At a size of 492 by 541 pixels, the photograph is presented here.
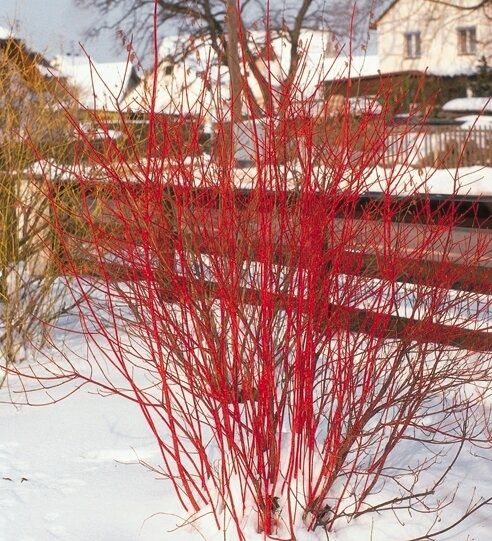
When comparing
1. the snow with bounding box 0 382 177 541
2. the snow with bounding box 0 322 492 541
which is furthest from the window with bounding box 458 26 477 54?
the snow with bounding box 0 322 492 541

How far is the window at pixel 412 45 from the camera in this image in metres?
→ 38.1

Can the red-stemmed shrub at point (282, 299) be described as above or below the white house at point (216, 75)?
below

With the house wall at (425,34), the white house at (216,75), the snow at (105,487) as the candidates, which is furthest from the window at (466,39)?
the snow at (105,487)

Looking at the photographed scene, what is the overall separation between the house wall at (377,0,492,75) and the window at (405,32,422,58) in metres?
0.17

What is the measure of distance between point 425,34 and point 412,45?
4.65 metres

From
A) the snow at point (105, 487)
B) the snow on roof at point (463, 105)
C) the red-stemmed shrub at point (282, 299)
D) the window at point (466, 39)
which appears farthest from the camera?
the window at point (466, 39)

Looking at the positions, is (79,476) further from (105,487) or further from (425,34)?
(425,34)

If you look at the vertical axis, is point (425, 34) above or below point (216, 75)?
above

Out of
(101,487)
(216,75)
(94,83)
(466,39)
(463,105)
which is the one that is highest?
(466,39)

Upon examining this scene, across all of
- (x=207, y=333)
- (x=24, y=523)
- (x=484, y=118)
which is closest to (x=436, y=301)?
(x=207, y=333)

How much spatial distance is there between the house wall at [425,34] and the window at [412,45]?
17 centimetres

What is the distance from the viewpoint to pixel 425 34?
3488 centimetres

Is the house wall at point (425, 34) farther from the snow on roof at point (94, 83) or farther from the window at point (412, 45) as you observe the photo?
the snow on roof at point (94, 83)

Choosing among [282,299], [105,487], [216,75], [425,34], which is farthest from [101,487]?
[425,34]
